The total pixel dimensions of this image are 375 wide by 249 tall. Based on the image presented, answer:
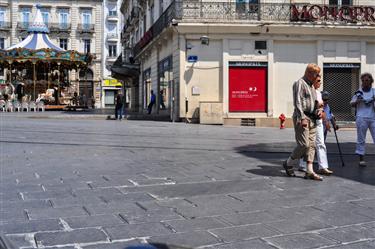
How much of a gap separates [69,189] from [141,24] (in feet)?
112

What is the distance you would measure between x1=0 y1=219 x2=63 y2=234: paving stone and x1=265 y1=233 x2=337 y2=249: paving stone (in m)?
1.97

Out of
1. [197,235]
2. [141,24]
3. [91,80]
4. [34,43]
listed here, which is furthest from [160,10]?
[91,80]

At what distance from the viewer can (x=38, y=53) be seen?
37938 mm

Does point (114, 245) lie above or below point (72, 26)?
below

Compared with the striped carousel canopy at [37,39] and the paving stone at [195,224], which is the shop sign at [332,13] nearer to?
the paving stone at [195,224]

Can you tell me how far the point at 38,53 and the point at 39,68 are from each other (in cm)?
318

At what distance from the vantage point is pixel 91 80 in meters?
67.1

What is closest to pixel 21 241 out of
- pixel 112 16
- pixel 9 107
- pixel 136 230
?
pixel 136 230

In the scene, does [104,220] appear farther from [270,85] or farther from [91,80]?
[91,80]

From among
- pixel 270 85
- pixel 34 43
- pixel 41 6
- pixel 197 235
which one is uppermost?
pixel 41 6

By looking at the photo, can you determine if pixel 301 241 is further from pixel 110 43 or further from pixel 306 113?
pixel 110 43

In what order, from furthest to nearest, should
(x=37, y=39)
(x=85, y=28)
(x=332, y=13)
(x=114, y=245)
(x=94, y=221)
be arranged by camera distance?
(x=85, y=28)
(x=37, y=39)
(x=332, y=13)
(x=94, y=221)
(x=114, y=245)

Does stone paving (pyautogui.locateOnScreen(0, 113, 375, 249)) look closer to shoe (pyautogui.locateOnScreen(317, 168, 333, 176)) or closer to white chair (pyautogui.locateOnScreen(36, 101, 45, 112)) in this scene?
shoe (pyautogui.locateOnScreen(317, 168, 333, 176))

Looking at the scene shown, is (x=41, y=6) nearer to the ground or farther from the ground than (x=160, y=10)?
farther from the ground
